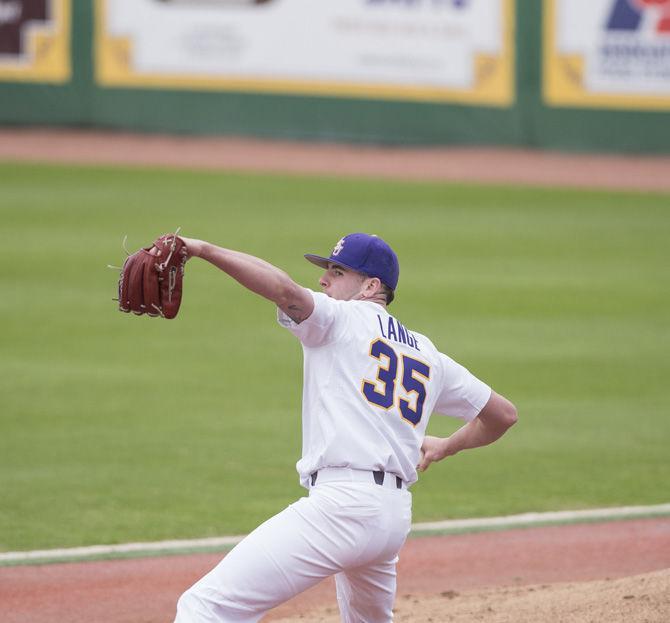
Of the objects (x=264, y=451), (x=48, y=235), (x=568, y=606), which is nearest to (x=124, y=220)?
(x=48, y=235)

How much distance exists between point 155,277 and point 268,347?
21.9ft

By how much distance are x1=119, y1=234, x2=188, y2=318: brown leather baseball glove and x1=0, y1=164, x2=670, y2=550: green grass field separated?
2616 millimetres

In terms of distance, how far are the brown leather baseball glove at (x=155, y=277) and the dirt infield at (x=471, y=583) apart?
6.03ft

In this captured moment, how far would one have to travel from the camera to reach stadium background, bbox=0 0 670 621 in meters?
7.41

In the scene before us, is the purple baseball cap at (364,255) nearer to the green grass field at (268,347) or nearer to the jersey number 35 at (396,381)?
the jersey number 35 at (396,381)

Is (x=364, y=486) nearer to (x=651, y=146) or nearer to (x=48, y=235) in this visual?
(x=48, y=235)

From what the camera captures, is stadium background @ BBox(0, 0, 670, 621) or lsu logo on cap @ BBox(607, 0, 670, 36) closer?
stadium background @ BBox(0, 0, 670, 621)

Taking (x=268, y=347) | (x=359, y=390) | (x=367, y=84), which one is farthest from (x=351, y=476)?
(x=367, y=84)

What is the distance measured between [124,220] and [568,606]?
10943 millimetres

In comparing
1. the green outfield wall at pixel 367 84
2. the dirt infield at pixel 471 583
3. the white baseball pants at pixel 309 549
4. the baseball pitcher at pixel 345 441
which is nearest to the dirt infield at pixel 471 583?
the dirt infield at pixel 471 583

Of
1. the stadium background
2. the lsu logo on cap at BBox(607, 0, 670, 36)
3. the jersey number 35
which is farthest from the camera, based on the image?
the lsu logo on cap at BBox(607, 0, 670, 36)

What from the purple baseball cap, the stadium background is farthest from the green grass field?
the purple baseball cap

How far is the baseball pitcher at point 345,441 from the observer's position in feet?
12.8

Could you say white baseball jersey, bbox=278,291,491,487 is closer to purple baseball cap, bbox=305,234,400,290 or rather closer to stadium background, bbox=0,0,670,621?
purple baseball cap, bbox=305,234,400,290
